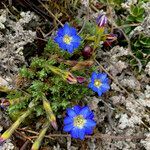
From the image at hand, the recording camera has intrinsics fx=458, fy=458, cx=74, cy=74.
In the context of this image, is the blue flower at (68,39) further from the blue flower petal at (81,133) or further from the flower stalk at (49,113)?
the blue flower petal at (81,133)

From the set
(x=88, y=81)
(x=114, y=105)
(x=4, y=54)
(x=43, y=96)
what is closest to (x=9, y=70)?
(x=4, y=54)

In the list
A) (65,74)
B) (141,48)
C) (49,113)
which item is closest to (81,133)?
(49,113)

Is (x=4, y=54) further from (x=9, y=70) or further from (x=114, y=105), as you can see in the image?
(x=114, y=105)

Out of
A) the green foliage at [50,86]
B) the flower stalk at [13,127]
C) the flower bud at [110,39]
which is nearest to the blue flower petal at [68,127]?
the green foliage at [50,86]

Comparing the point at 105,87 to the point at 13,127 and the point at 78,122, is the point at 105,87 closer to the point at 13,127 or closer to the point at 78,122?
the point at 78,122

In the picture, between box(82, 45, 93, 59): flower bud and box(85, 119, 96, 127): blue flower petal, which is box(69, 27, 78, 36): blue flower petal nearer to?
box(82, 45, 93, 59): flower bud

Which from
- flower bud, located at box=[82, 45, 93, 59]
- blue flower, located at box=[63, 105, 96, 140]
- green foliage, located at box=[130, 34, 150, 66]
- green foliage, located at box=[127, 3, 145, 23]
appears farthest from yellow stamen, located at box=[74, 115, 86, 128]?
green foliage, located at box=[127, 3, 145, 23]
